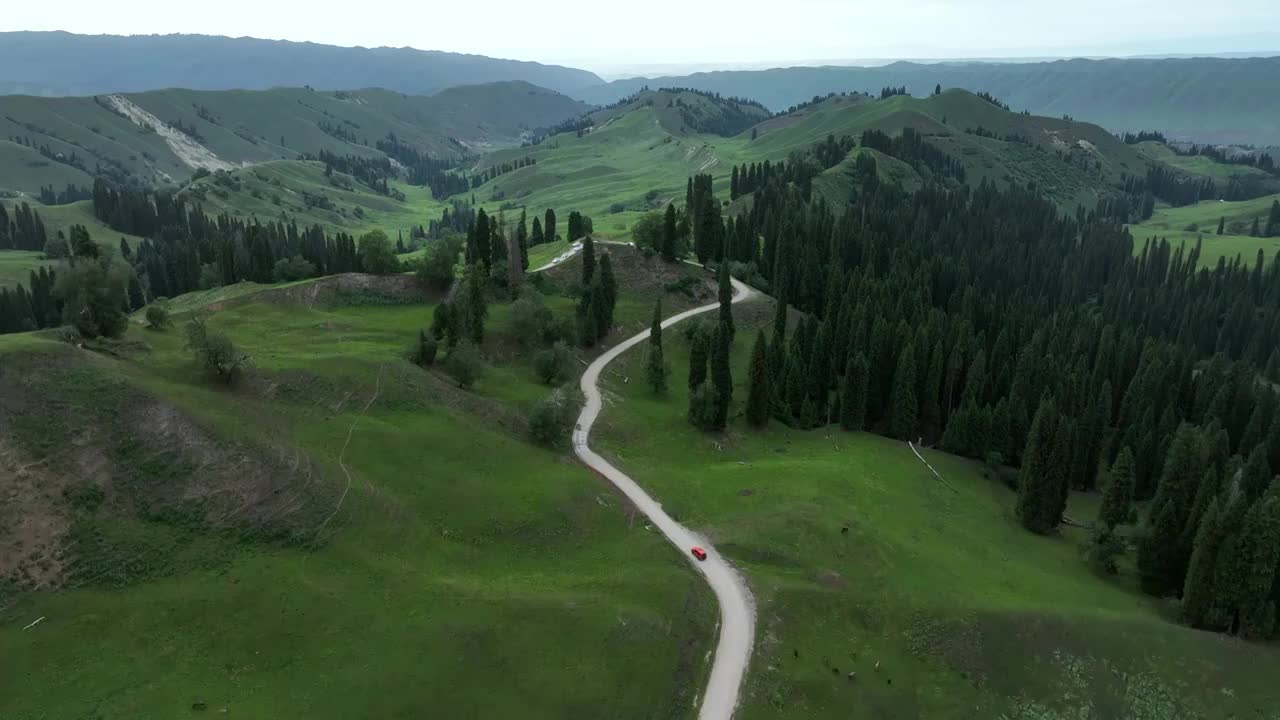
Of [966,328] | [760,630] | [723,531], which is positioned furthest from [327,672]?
[966,328]

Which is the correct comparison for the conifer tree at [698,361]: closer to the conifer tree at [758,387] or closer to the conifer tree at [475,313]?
the conifer tree at [758,387]

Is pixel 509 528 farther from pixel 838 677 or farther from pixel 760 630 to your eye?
pixel 838 677

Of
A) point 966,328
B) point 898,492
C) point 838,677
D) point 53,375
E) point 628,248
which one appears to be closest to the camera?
point 838,677

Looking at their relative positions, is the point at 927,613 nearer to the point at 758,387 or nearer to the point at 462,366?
the point at 758,387

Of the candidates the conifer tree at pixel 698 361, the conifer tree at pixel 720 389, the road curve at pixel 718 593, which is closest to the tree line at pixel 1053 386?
the conifer tree at pixel 698 361

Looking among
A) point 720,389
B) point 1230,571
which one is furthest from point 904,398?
point 1230,571

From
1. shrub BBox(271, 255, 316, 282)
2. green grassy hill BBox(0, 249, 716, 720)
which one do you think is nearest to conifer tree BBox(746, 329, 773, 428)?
green grassy hill BBox(0, 249, 716, 720)
